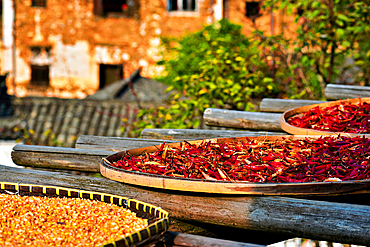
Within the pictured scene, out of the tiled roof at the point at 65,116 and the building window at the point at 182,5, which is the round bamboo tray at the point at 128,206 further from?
the building window at the point at 182,5

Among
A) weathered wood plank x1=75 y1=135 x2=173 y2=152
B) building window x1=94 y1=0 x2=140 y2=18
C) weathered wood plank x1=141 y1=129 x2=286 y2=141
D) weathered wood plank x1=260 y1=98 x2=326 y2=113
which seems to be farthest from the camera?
building window x1=94 y1=0 x2=140 y2=18

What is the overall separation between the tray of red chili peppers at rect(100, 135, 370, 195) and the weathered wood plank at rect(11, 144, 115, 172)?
0.40 m

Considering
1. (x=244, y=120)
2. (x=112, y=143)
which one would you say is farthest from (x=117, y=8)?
(x=112, y=143)

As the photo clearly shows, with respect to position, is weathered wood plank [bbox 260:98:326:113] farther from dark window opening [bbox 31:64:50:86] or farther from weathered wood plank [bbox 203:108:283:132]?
dark window opening [bbox 31:64:50:86]

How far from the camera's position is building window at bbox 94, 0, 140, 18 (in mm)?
13234

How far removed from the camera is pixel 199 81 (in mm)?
4383

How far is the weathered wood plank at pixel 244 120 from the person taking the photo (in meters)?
2.95

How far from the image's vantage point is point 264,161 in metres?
1.75

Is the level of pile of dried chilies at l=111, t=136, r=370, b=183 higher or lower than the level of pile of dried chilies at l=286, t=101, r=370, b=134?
lower

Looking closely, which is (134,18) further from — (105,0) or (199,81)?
(199,81)

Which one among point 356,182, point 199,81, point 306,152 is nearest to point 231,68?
point 199,81

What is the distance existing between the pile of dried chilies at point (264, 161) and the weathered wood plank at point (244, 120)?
0.89 metres

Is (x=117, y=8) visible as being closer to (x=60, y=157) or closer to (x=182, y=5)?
(x=182, y=5)

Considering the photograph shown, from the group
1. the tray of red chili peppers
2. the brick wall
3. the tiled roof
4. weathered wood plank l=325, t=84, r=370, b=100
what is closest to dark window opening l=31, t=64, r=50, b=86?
the brick wall
